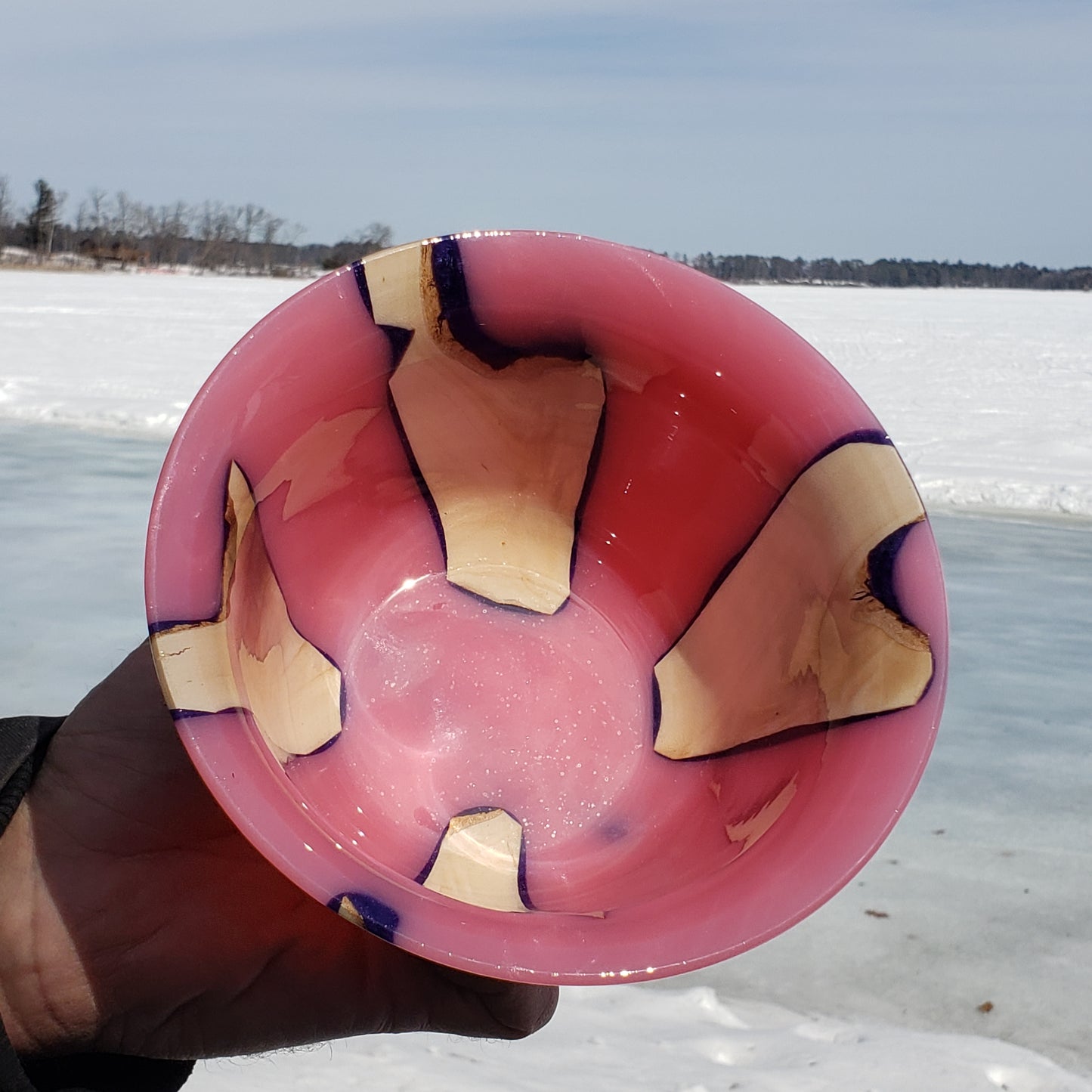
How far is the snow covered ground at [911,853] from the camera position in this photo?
1457mm

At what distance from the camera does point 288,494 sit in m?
1.01

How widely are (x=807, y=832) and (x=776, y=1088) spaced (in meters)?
0.76

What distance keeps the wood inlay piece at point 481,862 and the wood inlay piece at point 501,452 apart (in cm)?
25

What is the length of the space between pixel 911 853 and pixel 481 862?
3.92 ft

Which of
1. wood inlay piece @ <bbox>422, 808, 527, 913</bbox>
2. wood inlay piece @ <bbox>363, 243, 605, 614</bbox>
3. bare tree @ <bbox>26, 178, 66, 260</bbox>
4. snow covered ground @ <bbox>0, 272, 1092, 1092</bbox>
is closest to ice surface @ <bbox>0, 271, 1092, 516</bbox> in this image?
snow covered ground @ <bbox>0, 272, 1092, 1092</bbox>

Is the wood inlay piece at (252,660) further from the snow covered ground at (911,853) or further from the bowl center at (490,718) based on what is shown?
the snow covered ground at (911,853)

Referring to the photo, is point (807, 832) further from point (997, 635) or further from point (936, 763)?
point (997, 635)

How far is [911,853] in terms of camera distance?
198 cm

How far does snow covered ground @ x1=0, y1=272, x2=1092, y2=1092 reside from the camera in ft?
4.78

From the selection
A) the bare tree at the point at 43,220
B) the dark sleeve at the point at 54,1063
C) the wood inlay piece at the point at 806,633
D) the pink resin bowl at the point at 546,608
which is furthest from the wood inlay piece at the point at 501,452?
the bare tree at the point at 43,220

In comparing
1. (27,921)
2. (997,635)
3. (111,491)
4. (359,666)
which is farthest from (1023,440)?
(27,921)

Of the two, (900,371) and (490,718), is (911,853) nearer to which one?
(490,718)

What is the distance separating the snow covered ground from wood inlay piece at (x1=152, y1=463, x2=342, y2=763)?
608 millimetres

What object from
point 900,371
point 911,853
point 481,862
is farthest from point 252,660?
point 900,371
